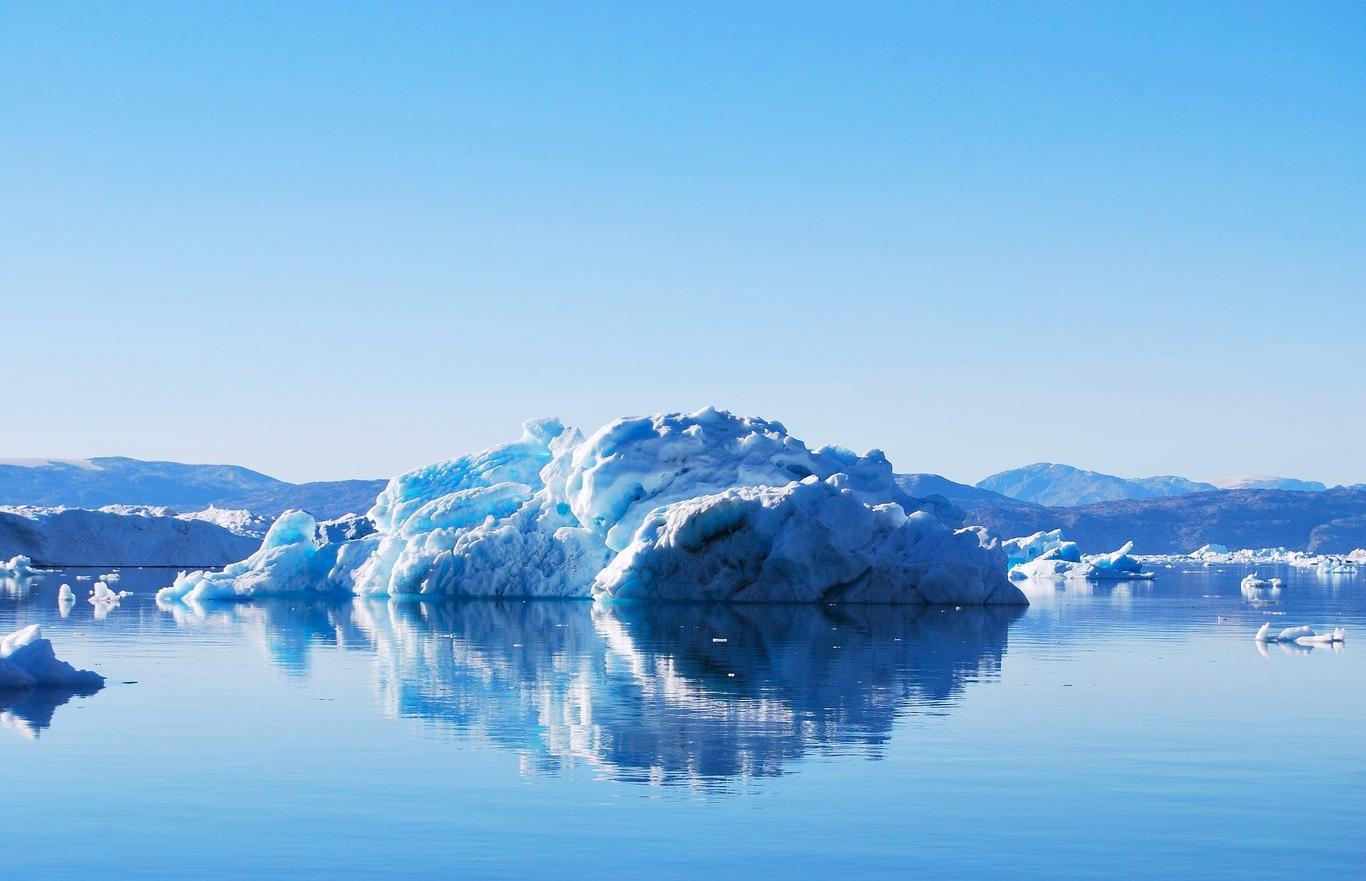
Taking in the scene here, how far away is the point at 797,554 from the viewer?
36406 millimetres

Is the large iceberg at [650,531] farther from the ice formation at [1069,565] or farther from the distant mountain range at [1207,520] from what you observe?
the distant mountain range at [1207,520]

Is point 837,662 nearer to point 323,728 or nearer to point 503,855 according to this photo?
point 323,728

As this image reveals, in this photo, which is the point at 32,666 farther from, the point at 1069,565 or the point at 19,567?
the point at 1069,565

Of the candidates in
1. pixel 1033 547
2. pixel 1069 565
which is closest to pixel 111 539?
pixel 1033 547

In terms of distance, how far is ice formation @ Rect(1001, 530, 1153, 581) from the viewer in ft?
244

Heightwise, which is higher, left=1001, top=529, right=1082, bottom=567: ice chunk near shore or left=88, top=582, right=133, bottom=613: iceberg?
left=1001, top=529, right=1082, bottom=567: ice chunk near shore

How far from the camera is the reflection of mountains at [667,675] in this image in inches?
522

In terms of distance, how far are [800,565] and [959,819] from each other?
26.7 meters

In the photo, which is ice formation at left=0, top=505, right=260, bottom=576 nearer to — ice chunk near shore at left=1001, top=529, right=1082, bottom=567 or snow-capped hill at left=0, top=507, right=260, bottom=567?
snow-capped hill at left=0, top=507, right=260, bottom=567

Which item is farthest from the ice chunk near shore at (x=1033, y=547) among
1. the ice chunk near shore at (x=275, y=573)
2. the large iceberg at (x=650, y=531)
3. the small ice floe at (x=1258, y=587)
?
the ice chunk near shore at (x=275, y=573)

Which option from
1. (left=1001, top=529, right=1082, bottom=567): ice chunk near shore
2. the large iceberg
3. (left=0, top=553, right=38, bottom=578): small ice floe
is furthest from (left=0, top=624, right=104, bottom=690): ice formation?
(left=1001, top=529, right=1082, bottom=567): ice chunk near shore

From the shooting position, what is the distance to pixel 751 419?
43.5 m

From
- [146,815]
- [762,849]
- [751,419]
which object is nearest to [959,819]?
[762,849]

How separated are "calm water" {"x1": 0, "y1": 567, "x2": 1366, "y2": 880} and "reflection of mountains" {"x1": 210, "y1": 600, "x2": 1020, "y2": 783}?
90 millimetres
